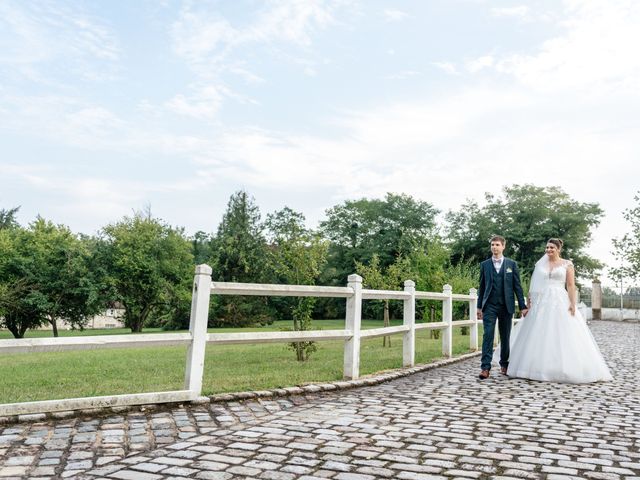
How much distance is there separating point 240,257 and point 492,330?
140 ft

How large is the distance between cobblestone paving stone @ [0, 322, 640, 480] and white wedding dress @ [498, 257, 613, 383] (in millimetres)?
1748

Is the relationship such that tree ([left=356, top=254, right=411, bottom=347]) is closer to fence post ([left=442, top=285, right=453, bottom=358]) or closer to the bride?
fence post ([left=442, top=285, right=453, bottom=358])

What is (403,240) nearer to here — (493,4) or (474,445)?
(493,4)

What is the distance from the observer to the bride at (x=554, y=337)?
822 centimetres

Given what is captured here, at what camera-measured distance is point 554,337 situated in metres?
8.48

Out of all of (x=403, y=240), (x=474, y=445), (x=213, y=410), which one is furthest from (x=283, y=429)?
(x=403, y=240)

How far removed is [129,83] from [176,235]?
3624 centimetres

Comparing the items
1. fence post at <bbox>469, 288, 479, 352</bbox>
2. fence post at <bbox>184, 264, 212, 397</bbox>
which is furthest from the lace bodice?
fence post at <bbox>184, 264, 212, 397</bbox>

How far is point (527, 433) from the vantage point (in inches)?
184

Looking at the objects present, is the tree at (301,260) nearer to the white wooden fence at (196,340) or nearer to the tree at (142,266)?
the white wooden fence at (196,340)

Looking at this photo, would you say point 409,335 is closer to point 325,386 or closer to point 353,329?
point 353,329

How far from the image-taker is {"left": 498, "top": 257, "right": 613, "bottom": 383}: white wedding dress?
8211 millimetres

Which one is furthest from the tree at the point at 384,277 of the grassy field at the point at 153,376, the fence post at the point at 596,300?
the fence post at the point at 596,300

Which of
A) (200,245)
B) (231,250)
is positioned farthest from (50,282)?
(200,245)
